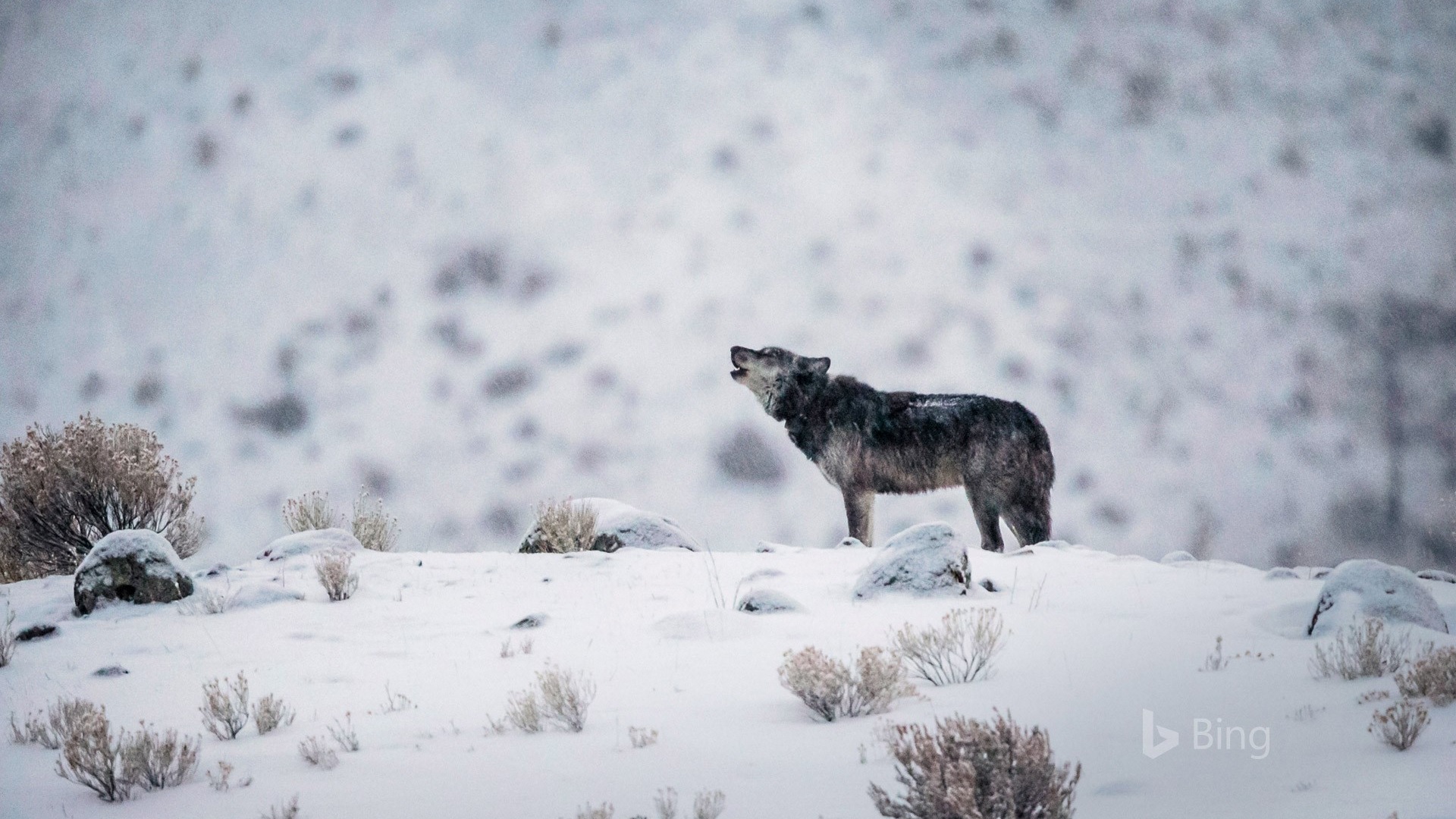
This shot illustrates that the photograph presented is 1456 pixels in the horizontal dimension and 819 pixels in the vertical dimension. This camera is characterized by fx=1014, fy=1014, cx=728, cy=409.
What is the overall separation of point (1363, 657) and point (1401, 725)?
1084 millimetres

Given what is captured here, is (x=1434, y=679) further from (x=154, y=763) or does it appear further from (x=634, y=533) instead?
(x=634, y=533)

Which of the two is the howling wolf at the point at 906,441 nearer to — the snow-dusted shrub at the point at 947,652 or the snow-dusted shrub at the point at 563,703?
the snow-dusted shrub at the point at 947,652

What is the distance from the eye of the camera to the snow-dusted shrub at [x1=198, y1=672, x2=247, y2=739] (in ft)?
14.8

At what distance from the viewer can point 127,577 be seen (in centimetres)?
737

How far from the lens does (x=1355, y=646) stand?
4668mm

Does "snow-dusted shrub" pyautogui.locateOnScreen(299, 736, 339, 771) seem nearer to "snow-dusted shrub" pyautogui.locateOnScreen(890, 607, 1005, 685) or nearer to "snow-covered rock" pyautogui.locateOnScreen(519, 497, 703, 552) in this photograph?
"snow-dusted shrub" pyautogui.locateOnScreen(890, 607, 1005, 685)

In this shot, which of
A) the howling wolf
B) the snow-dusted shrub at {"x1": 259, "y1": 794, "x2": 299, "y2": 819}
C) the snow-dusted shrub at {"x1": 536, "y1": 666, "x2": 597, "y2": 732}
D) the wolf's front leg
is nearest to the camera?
the snow-dusted shrub at {"x1": 259, "y1": 794, "x2": 299, "y2": 819}

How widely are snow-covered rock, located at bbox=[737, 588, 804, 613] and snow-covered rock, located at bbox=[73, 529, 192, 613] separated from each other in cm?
417

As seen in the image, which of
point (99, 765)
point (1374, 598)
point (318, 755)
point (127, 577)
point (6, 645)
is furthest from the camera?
point (127, 577)

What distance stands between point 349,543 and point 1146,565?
23.3 ft

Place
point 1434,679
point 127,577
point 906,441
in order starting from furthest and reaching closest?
point 906,441 → point 127,577 → point 1434,679

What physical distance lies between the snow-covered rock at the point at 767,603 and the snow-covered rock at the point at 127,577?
4.17 meters

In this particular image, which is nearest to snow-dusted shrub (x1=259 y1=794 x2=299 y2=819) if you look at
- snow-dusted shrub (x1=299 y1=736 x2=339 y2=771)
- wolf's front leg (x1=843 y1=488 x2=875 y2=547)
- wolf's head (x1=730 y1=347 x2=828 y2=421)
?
snow-dusted shrub (x1=299 y1=736 x2=339 y2=771)

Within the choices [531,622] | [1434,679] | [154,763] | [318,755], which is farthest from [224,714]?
[1434,679]
